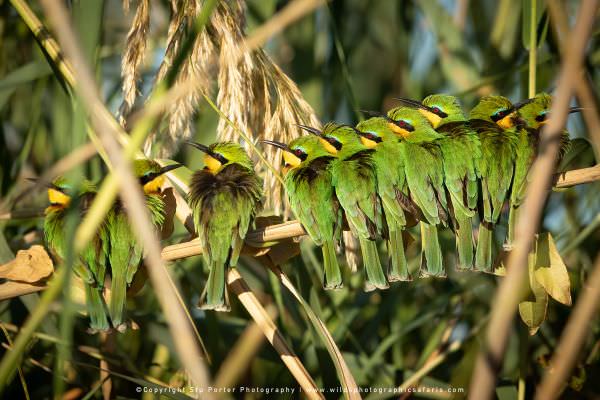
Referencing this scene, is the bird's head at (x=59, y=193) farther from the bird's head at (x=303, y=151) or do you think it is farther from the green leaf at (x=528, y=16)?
the green leaf at (x=528, y=16)

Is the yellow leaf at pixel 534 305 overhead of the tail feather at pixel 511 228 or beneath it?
beneath

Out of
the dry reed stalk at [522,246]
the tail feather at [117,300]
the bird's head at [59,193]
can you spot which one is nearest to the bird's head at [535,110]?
the dry reed stalk at [522,246]

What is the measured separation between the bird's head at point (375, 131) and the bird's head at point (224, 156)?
42 cm

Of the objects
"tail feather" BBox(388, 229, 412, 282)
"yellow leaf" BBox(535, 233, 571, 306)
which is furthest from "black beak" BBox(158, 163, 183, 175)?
"yellow leaf" BBox(535, 233, 571, 306)

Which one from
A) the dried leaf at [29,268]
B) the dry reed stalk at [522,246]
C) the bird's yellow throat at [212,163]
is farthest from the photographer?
the bird's yellow throat at [212,163]

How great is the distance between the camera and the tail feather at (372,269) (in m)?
2.15

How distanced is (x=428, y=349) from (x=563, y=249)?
691 mm

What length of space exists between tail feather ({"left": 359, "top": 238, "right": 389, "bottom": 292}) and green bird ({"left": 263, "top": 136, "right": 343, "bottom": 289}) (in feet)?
0.30

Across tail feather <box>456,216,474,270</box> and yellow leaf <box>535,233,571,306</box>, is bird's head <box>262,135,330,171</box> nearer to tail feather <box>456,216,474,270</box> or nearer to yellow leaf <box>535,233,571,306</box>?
tail feather <box>456,216,474,270</box>

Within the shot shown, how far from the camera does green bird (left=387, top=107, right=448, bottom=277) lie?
2152 mm

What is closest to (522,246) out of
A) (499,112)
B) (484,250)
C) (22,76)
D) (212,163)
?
(484,250)

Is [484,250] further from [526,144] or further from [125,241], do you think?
[125,241]

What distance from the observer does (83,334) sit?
9.95 ft

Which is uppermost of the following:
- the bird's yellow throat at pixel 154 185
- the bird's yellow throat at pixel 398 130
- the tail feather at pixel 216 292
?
the bird's yellow throat at pixel 154 185
